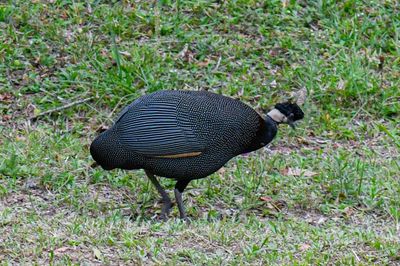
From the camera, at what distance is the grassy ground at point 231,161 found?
5953mm

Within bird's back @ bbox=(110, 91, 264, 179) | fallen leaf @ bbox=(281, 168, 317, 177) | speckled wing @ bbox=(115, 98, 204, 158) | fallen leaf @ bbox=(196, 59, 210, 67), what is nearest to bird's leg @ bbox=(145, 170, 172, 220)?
bird's back @ bbox=(110, 91, 264, 179)

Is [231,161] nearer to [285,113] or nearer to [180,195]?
[285,113]

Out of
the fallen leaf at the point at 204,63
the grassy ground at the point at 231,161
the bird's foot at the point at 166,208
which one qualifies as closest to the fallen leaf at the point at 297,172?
the grassy ground at the point at 231,161

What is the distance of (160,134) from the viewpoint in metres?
6.70

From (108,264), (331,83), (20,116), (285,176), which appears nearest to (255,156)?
(285,176)

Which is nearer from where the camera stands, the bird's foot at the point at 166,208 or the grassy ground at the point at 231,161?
the grassy ground at the point at 231,161

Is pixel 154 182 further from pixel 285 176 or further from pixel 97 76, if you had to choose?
pixel 97 76

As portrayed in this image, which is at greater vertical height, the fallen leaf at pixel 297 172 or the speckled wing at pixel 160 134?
the speckled wing at pixel 160 134

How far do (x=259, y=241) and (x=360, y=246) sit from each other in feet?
2.11

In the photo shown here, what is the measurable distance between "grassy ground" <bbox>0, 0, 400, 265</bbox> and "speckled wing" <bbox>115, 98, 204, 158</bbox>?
0.52 metres

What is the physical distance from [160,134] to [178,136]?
0.43ft

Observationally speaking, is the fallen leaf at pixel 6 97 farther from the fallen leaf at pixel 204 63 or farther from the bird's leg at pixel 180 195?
the bird's leg at pixel 180 195

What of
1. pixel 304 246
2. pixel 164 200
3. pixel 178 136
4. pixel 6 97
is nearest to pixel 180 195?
pixel 164 200

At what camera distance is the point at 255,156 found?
27.8 feet
